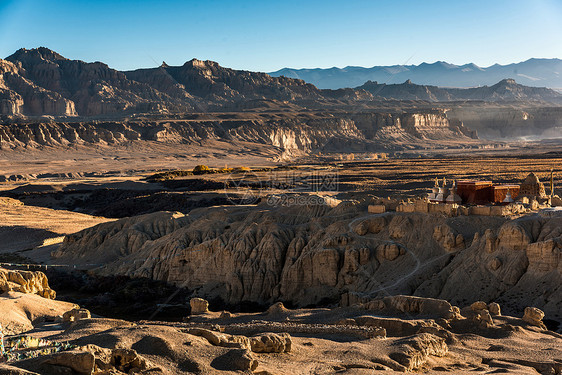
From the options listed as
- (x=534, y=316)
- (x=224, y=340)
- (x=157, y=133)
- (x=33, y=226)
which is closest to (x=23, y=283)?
(x=224, y=340)

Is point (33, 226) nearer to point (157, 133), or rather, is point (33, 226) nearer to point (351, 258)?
point (351, 258)

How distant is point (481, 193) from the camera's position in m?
48.2

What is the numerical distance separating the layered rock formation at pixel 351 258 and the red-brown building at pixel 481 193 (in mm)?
5000

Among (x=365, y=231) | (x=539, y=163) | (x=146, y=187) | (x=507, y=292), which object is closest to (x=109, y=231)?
(x=365, y=231)

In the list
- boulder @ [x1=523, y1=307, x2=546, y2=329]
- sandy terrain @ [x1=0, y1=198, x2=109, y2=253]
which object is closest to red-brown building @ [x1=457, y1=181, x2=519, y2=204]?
boulder @ [x1=523, y1=307, x2=546, y2=329]

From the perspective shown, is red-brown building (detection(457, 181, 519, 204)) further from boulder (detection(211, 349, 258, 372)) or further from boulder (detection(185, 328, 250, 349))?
boulder (detection(211, 349, 258, 372))

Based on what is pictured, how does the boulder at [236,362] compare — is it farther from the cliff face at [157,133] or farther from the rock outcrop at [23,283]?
the cliff face at [157,133]

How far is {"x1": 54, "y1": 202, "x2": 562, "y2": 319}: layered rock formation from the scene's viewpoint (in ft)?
123

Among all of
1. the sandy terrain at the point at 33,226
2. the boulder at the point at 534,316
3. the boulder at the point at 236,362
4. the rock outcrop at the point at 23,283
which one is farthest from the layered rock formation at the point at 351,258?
the boulder at the point at 236,362

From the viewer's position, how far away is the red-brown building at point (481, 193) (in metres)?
48.2

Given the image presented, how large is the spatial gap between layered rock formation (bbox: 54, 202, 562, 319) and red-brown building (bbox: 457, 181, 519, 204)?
197 inches

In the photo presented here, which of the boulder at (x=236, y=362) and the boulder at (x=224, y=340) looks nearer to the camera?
the boulder at (x=236, y=362)

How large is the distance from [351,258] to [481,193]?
456 inches

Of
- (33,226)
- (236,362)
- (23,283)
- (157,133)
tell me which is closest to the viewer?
(236,362)
